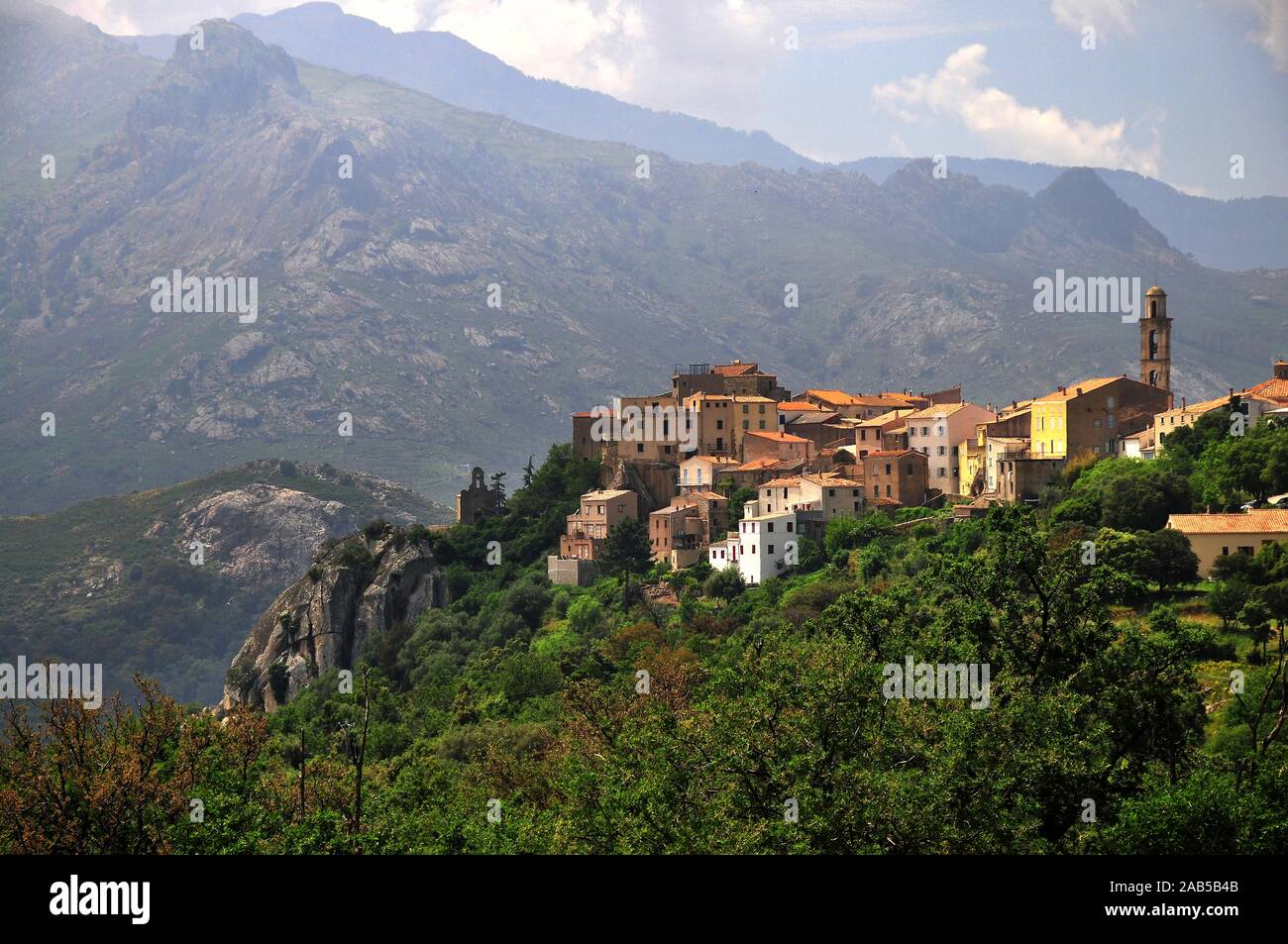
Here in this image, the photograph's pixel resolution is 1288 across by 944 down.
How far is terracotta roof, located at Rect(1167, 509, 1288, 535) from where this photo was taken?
186 ft

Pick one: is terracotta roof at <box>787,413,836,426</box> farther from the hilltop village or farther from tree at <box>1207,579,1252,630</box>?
tree at <box>1207,579,1252,630</box>

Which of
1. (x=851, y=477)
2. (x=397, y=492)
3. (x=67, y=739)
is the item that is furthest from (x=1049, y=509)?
(x=397, y=492)

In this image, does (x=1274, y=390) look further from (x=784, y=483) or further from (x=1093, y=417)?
(x=784, y=483)

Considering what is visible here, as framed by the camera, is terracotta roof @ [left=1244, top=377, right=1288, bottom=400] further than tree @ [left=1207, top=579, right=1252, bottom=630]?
Yes

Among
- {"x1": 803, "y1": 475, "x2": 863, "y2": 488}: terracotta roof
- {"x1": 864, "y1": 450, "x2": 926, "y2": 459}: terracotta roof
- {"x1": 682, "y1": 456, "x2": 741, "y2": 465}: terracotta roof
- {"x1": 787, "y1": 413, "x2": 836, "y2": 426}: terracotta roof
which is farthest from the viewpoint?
{"x1": 787, "y1": 413, "x2": 836, "y2": 426}: terracotta roof

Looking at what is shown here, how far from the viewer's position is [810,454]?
80812 millimetres

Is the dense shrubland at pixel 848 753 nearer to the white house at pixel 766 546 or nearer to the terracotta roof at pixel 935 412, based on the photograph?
the white house at pixel 766 546

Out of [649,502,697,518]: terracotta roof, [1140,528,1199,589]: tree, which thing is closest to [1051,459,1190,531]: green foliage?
[1140,528,1199,589]: tree

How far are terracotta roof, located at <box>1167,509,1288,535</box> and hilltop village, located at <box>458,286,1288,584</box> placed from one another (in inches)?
376

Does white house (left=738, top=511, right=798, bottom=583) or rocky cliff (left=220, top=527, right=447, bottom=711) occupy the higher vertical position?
white house (left=738, top=511, right=798, bottom=583)

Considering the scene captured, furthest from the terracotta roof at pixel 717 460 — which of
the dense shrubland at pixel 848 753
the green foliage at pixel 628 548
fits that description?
the dense shrubland at pixel 848 753

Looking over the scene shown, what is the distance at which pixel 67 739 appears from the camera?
32.3m

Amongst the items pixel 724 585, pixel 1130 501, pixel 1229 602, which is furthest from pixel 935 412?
pixel 1229 602
